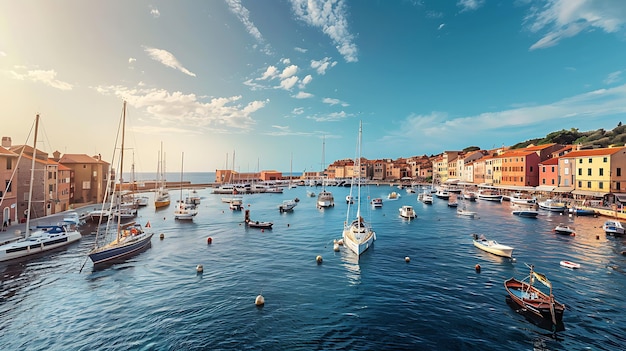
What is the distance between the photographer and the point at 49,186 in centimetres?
4828

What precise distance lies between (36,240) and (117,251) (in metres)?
10.0

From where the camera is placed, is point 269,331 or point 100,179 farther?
point 100,179

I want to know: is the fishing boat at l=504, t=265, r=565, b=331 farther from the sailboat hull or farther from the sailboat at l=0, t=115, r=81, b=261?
the sailboat at l=0, t=115, r=81, b=261

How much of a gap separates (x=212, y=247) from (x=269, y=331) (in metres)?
22.3

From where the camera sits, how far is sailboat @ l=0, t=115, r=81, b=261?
93.1 ft

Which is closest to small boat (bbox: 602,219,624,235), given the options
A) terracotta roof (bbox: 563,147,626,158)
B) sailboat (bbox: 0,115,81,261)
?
terracotta roof (bbox: 563,147,626,158)

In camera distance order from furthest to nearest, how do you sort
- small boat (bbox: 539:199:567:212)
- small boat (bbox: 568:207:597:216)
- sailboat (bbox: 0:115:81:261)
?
small boat (bbox: 539:199:567:212) → small boat (bbox: 568:207:597:216) → sailboat (bbox: 0:115:81:261)

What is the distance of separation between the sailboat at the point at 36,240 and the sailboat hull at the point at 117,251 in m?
8.65

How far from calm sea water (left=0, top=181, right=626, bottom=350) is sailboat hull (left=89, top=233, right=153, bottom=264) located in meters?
1.27

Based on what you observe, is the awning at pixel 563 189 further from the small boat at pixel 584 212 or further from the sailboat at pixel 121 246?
the sailboat at pixel 121 246

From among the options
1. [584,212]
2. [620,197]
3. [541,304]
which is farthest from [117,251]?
[620,197]

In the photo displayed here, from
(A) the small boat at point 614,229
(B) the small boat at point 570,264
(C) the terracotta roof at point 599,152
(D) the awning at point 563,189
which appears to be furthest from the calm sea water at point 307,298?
(D) the awning at point 563,189

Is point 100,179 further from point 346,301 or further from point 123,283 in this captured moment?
point 346,301

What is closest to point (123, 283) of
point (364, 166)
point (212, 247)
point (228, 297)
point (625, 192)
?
point (228, 297)
